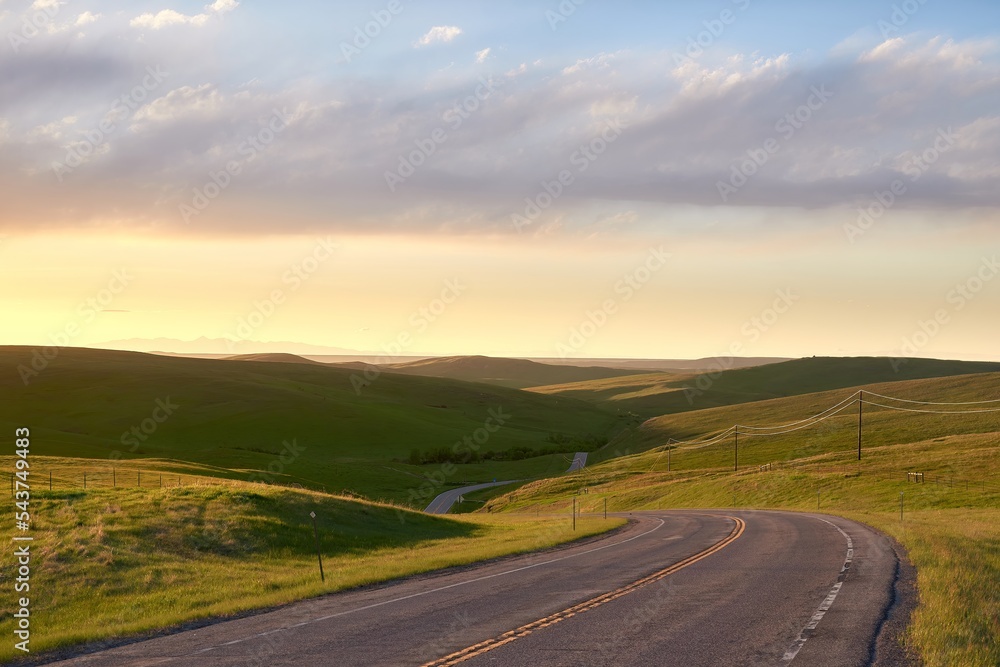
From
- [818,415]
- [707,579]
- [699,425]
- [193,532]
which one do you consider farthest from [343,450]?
[707,579]

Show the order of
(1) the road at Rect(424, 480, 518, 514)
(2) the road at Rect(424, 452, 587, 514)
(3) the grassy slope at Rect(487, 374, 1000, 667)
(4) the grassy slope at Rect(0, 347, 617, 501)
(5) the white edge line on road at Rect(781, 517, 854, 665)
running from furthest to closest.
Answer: (4) the grassy slope at Rect(0, 347, 617, 501)
(2) the road at Rect(424, 452, 587, 514)
(1) the road at Rect(424, 480, 518, 514)
(3) the grassy slope at Rect(487, 374, 1000, 667)
(5) the white edge line on road at Rect(781, 517, 854, 665)

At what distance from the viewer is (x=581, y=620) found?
1681 centimetres

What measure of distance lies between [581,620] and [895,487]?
194ft

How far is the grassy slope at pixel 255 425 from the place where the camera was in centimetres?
10750

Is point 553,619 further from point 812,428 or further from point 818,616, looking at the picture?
point 812,428

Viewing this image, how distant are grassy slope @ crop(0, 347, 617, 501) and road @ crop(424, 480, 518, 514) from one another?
4209mm

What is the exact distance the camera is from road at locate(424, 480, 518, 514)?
299 ft

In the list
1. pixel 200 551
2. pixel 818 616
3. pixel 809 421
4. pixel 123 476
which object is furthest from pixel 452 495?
pixel 818 616

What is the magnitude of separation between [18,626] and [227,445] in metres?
117

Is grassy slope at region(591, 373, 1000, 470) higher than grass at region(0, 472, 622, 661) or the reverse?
the reverse

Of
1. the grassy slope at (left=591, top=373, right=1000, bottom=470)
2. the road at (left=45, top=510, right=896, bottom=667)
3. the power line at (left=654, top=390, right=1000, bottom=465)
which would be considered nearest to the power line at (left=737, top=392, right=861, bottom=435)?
the power line at (left=654, top=390, right=1000, bottom=465)

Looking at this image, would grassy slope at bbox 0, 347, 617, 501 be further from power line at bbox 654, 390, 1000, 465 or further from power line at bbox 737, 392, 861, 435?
power line at bbox 737, 392, 861, 435

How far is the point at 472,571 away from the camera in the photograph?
25219 mm

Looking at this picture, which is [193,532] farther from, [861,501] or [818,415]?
[818,415]
